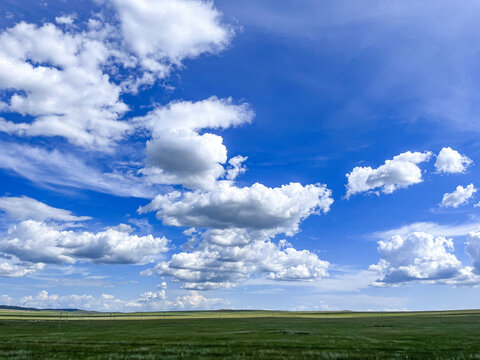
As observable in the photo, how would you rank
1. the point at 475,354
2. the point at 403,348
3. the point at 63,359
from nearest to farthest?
the point at 63,359 → the point at 475,354 → the point at 403,348

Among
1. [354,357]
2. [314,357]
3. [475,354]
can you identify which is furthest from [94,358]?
[475,354]

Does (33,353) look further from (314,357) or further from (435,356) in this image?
(435,356)

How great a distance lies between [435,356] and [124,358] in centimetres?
2949

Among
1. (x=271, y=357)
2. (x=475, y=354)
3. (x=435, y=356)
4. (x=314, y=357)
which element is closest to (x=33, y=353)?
(x=271, y=357)

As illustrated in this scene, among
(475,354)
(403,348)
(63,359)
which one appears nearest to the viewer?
(63,359)

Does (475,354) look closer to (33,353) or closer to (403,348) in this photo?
(403,348)

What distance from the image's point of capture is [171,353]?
36.7 m

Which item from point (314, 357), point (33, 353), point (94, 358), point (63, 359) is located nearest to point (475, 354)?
point (314, 357)

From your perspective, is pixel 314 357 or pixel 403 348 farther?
pixel 403 348

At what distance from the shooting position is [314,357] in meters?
33.7

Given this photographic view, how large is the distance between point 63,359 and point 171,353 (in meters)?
10.2

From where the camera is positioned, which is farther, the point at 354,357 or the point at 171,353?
the point at 171,353

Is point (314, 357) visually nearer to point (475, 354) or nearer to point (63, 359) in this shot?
point (475, 354)

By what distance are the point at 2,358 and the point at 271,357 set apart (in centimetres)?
2555
